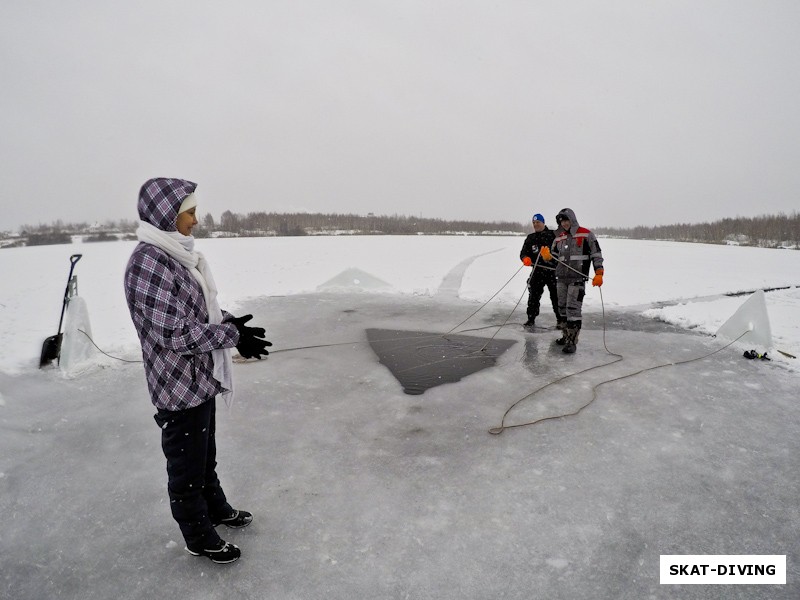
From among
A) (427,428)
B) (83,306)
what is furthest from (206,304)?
(83,306)

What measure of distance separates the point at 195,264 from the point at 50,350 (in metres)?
4.68

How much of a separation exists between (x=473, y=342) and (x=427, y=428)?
2998 millimetres

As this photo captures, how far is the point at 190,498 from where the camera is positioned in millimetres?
2172

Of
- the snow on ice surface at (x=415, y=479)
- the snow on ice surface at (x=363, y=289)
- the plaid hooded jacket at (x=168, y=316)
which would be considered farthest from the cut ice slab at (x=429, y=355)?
the snow on ice surface at (x=363, y=289)

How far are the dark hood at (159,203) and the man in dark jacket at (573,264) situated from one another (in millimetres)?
5297

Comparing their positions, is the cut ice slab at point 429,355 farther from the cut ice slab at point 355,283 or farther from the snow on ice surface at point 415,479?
the cut ice slab at point 355,283

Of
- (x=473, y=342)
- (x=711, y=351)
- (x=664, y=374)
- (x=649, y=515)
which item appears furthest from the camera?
(x=473, y=342)

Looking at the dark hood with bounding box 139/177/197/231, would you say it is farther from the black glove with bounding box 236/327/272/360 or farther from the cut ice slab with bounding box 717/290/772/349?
the cut ice slab with bounding box 717/290/772/349

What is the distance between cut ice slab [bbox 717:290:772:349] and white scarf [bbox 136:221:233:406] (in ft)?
21.6

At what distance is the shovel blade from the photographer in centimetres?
525

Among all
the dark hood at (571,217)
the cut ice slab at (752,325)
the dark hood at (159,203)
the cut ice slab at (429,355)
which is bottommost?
the cut ice slab at (429,355)

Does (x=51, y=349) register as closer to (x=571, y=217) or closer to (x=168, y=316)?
(x=168, y=316)

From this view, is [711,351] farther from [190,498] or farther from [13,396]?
[13,396]

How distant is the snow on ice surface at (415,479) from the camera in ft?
7.24
